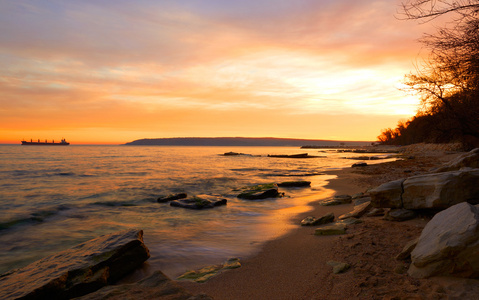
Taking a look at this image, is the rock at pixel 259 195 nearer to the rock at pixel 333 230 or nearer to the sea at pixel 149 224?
the sea at pixel 149 224

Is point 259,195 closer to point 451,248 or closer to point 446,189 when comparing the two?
point 446,189

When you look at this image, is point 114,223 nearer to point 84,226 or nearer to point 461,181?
point 84,226

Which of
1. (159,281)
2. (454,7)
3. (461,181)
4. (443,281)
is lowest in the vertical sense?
(159,281)

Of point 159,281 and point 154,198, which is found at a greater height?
point 159,281

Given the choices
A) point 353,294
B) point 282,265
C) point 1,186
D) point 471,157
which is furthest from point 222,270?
point 1,186

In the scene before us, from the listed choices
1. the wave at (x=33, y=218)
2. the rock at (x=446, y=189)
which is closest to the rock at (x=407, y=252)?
the rock at (x=446, y=189)

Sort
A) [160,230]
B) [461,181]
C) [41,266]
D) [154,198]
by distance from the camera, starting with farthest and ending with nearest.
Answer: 1. [154,198]
2. [160,230]
3. [461,181]
4. [41,266]

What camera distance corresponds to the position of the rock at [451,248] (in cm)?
315

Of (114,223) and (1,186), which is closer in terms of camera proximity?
(114,223)

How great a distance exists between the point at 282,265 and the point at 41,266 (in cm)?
424

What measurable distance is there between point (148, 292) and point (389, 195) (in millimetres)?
5918

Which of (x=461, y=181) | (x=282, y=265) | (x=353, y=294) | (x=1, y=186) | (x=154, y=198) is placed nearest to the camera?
(x=353, y=294)

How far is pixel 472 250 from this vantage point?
3.13 m

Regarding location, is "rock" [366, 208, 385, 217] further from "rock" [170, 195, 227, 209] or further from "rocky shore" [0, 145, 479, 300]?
"rock" [170, 195, 227, 209]
